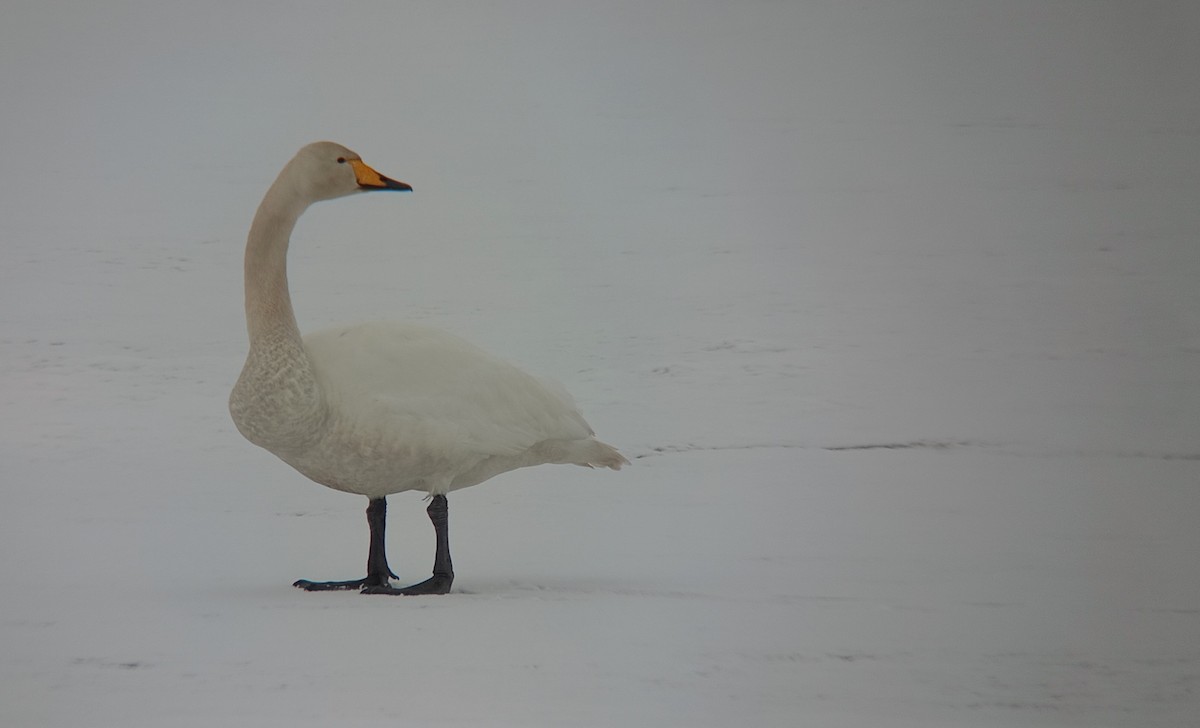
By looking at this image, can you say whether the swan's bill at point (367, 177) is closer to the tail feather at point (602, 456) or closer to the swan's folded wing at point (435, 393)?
the swan's folded wing at point (435, 393)

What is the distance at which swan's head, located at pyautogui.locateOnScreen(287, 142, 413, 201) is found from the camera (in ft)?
12.1

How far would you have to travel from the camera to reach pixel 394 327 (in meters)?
3.82

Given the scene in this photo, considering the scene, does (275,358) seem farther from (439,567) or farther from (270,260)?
(439,567)

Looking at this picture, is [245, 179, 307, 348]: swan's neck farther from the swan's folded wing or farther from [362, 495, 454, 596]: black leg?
[362, 495, 454, 596]: black leg

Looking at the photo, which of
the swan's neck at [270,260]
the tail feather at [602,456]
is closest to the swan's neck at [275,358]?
the swan's neck at [270,260]

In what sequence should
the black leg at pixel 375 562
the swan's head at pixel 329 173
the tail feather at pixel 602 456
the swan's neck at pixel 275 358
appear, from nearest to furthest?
the swan's neck at pixel 275 358
the swan's head at pixel 329 173
the black leg at pixel 375 562
the tail feather at pixel 602 456

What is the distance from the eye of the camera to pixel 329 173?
371cm

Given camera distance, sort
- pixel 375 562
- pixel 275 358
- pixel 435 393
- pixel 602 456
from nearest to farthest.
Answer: pixel 275 358, pixel 435 393, pixel 375 562, pixel 602 456

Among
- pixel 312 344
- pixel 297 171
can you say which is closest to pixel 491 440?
pixel 312 344

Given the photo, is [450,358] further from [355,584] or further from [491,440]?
[355,584]

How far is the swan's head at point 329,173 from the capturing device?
3.69m

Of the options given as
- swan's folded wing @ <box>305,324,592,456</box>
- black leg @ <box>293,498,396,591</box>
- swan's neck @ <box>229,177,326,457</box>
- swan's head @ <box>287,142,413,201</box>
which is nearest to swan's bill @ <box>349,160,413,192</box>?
swan's head @ <box>287,142,413,201</box>

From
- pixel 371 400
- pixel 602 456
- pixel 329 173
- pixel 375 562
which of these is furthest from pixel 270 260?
pixel 602 456

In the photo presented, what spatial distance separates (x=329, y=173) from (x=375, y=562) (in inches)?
36.4
